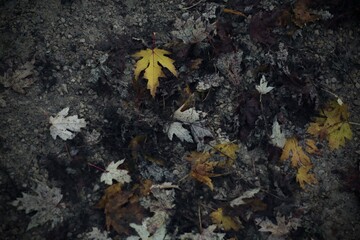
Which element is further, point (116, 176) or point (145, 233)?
point (116, 176)

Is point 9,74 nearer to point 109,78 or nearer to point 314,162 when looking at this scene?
point 109,78

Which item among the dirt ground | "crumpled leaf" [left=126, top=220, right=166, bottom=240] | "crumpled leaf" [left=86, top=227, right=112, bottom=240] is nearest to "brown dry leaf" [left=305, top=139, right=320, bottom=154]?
the dirt ground

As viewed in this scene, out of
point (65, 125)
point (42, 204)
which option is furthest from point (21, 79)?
point (42, 204)

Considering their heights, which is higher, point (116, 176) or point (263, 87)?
point (263, 87)

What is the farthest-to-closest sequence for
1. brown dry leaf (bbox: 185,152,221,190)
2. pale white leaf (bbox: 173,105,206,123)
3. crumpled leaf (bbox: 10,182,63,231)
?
pale white leaf (bbox: 173,105,206,123), brown dry leaf (bbox: 185,152,221,190), crumpled leaf (bbox: 10,182,63,231)

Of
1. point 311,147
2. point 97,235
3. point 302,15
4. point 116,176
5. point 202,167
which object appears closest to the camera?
point 97,235

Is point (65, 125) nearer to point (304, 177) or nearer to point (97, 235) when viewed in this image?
point (97, 235)

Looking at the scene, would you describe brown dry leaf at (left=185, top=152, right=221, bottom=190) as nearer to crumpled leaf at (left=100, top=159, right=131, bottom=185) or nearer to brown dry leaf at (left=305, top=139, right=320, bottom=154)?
crumpled leaf at (left=100, top=159, right=131, bottom=185)
